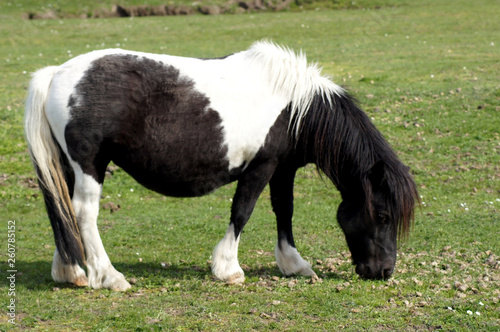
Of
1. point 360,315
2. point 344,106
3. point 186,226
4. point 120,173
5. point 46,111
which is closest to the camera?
point 360,315

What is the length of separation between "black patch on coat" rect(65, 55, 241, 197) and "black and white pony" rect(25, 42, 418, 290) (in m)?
0.01

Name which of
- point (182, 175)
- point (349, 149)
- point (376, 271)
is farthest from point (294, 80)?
point (376, 271)

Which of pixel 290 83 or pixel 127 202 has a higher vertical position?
pixel 290 83

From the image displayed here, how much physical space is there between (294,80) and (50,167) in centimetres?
265

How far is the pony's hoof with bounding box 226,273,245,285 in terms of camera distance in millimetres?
6527

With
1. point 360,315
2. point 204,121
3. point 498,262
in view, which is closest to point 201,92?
point 204,121

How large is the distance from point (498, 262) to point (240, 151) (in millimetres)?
3099

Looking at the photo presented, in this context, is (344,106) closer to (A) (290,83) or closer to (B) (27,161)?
(A) (290,83)

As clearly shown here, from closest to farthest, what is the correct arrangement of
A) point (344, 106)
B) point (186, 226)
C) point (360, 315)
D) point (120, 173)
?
point (360, 315) < point (344, 106) < point (186, 226) < point (120, 173)

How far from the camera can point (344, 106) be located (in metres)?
6.68

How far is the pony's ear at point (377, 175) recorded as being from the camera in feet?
20.7

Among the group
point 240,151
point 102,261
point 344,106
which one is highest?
point 344,106

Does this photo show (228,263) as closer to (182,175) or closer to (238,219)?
(238,219)

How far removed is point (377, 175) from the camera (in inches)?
251
